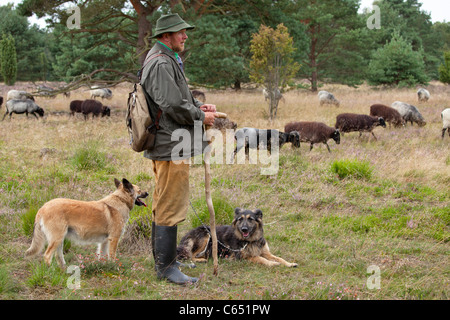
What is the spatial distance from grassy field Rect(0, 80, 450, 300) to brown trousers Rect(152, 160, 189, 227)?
727 millimetres

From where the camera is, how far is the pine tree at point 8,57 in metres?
29.5

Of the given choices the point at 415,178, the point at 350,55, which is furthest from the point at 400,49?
the point at 415,178

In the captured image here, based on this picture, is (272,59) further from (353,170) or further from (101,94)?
(101,94)

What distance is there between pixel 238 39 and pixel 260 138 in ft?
52.0

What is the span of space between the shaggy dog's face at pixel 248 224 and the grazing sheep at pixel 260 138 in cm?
602

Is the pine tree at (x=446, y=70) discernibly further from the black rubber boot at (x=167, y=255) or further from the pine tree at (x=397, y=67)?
the black rubber boot at (x=167, y=255)

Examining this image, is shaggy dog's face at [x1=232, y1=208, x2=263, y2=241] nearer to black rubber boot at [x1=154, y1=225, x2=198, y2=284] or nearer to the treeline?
black rubber boot at [x1=154, y1=225, x2=198, y2=284]

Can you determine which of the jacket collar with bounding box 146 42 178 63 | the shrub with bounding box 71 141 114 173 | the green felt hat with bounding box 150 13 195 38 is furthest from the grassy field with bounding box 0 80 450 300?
the green felt hat with bounding box 150 13 195 38

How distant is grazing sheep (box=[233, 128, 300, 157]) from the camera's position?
11492 millimetres

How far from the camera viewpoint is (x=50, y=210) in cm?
464

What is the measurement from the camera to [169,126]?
13.9 ft

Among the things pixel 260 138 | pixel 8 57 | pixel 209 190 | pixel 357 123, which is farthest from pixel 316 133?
pixel 8 57

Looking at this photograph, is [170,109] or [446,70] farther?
[446,70]

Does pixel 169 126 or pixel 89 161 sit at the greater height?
pixel 169 126
